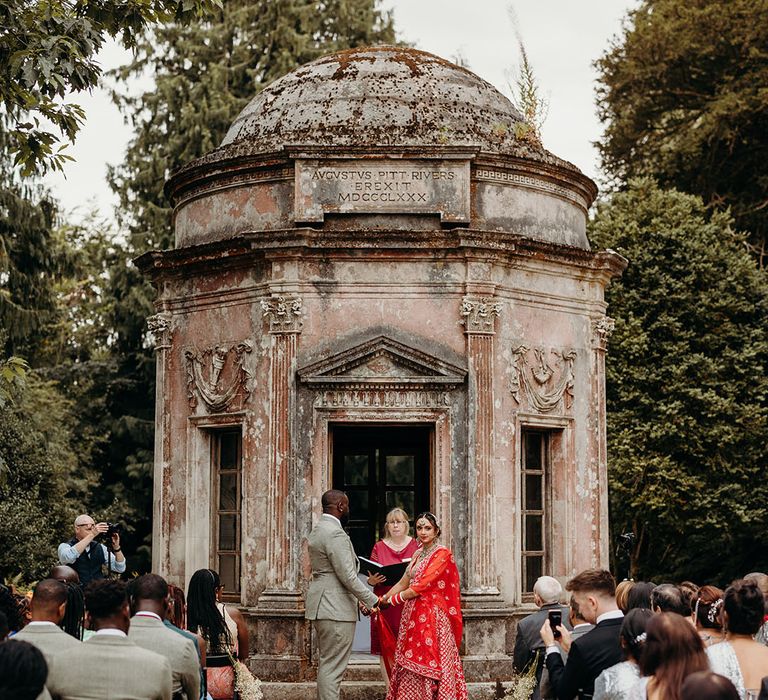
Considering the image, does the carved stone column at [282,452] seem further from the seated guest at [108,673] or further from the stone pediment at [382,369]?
the seated guest at [108,673]

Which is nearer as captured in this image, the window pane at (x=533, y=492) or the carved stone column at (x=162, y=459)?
the window pane at (x=533, y=492)

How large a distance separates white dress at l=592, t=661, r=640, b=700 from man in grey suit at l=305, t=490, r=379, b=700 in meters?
4.32

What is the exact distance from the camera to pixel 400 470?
14.8 meters

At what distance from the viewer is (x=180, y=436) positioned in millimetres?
13648

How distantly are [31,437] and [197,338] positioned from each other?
383 inches

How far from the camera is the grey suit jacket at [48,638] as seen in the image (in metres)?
5.49

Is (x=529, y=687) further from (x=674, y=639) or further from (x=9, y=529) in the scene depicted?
(x=9, y=529)

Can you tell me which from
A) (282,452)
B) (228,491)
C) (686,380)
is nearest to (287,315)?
(282,452)

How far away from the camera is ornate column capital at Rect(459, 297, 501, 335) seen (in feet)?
41.4

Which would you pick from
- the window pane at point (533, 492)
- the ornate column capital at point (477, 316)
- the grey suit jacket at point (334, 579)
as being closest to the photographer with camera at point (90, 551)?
the grey suit jacket at point (334, 579)

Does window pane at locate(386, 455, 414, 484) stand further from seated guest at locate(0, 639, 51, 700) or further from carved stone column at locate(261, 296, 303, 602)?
seated guest at locate(0, 639, 51, 700)

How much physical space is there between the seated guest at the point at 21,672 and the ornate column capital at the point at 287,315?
26.8 feet

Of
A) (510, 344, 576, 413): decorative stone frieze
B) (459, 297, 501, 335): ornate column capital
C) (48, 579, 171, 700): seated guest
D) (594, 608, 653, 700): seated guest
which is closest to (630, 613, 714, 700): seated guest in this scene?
(594, 608, 653, 700): seated guest

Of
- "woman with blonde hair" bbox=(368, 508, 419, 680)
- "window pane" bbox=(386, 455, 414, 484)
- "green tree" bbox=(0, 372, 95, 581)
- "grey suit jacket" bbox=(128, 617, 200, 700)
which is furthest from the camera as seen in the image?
"green tree" bbox=(0, 372, 95, 581)
